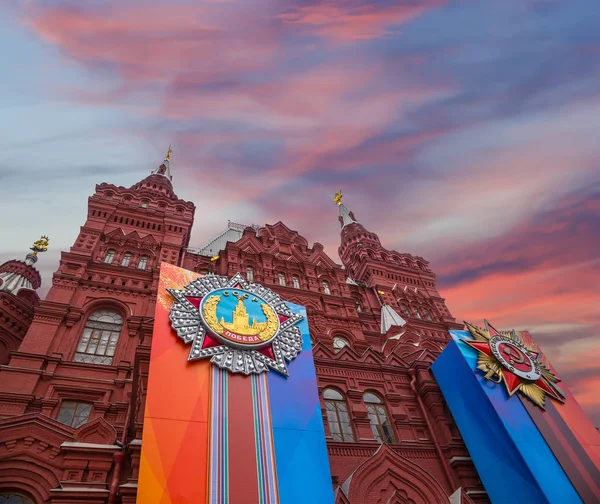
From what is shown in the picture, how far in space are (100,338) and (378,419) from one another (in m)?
12.9

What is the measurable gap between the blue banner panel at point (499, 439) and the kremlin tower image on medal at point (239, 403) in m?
0.06

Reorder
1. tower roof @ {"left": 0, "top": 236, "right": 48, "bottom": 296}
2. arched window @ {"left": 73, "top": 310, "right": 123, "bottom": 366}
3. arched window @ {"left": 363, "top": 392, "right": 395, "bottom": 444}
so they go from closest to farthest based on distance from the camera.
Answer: arched window @ {"left": 363, "top": 392, "right": 395, "bottom": 444}, arched window @ {"left": 73, "top": 310, "right": 123, "bottom": 366}, tower roof @ {"left": 0, "top": 236, "right": 48, "bottom": 296}

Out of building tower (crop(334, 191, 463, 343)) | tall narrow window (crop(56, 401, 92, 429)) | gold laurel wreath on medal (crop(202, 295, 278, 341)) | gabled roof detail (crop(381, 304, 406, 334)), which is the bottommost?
tall narrow window (crop(56, 401, 92, 429))

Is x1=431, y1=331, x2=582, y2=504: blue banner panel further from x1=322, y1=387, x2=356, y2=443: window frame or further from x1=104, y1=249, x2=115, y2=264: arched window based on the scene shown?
x1=104, y1=249, x2=115, y2=264: arched window

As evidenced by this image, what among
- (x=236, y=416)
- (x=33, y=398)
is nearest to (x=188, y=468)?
(x=236, y=416)

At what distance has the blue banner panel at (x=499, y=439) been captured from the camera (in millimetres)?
14312

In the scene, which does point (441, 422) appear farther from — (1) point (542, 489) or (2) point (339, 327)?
(2) point (339, 327)

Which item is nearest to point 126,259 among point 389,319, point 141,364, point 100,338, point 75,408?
point 100,338

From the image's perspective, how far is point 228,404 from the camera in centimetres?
1327

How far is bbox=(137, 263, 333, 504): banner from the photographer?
37.5ft

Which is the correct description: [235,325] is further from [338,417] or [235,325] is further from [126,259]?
[126,259]

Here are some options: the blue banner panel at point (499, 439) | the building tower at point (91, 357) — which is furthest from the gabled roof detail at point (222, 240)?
the blue banner panel at point (499, 439)

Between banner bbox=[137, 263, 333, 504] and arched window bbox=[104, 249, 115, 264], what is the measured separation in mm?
8124

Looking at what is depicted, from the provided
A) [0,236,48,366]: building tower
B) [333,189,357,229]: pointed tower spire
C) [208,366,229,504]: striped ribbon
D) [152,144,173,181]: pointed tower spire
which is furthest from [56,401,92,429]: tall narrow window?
[333,189,357,229]: pointed tower spire
